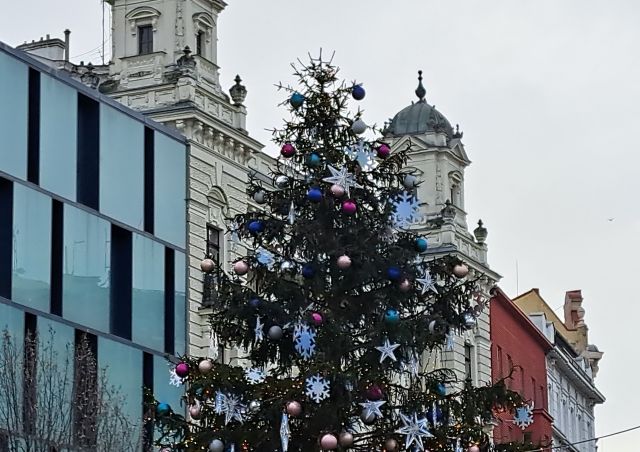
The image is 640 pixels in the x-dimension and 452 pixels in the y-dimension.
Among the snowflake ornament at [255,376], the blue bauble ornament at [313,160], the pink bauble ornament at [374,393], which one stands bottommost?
the pink bauble ornament at [374,393]

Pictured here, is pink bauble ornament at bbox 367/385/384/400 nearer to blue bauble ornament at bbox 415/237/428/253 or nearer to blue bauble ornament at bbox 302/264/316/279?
blue bauble ornament at bbox 302/264/316/279

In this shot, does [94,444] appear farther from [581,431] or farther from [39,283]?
[581,431]

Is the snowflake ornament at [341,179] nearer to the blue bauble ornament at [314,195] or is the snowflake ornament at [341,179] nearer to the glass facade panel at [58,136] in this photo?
the blue bauble ornament at [314,195]

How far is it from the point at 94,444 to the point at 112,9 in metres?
20.4

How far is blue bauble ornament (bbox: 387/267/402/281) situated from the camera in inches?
1126

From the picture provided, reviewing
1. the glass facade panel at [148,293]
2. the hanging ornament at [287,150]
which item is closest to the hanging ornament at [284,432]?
the hanging ornament at [287,150]

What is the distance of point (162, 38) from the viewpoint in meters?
47.8

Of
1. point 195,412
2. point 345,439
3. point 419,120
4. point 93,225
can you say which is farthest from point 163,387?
point 419,120

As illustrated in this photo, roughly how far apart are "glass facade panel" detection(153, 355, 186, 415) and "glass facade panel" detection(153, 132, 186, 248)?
3.16 metres

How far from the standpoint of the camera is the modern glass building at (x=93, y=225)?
38281 millimetres

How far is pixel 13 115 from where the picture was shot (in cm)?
3862

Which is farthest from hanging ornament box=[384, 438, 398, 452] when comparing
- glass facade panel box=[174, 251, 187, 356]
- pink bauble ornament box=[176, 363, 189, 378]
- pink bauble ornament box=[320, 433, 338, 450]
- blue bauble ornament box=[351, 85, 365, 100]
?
glass facade panel box=[174, 251, 187, 356]

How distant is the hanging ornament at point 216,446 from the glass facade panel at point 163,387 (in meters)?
13.7

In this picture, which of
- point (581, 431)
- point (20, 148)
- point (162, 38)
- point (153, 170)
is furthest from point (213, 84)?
point (581, 431)
